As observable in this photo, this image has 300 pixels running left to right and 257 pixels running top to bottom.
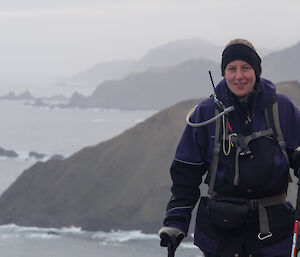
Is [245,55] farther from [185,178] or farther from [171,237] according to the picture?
[171,237]

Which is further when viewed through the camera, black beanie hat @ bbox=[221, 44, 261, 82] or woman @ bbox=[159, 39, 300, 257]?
black beanie hat @ bbox=[221, 44, 261, 82]

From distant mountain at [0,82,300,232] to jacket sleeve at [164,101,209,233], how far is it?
117 meters

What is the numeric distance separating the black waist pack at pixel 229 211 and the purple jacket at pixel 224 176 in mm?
75

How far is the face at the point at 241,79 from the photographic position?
506cm

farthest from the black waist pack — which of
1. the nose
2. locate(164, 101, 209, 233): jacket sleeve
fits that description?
the nose

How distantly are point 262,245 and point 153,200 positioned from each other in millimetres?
129180

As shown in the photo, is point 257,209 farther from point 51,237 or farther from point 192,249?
point 51,237

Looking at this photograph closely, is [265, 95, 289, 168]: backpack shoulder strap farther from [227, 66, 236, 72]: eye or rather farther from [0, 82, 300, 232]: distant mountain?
[0, 82, 300, 232]: distant mountain

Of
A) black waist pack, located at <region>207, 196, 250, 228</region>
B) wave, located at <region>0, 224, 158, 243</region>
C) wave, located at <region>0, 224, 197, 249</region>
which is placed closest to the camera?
black waist pack, located at <region>207, 196, 250, 228</region>

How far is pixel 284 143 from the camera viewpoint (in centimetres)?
496

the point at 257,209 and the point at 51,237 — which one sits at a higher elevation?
the point at 257,209

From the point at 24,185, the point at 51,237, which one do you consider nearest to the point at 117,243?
the point at 51,237

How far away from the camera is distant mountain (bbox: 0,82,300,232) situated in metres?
130

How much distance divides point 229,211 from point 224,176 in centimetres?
28
